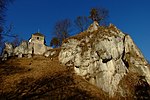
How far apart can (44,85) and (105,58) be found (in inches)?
212

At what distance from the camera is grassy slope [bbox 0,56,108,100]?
43.0ft

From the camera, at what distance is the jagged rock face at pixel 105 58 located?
16.0 metres

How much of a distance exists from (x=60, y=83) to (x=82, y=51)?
444cm

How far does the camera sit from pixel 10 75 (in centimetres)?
1661

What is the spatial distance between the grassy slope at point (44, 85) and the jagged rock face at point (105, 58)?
889mm

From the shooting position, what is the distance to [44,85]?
48.0ft

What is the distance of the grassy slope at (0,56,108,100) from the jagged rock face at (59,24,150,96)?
889mm

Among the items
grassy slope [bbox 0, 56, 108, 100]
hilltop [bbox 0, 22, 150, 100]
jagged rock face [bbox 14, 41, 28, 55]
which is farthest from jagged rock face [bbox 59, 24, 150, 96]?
jagged rock face [bbox 14, 41, 28, 55]

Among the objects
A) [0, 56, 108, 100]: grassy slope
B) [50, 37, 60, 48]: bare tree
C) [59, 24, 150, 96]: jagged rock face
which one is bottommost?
[0, 56, 108, 100]: grassy slope

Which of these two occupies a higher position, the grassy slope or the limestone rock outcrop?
the limestone rock outcrop

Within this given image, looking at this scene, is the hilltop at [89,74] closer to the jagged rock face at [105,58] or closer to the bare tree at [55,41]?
the jagged rock face at [105,58]

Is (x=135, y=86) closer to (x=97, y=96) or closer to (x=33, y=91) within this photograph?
(x=97, y=96)

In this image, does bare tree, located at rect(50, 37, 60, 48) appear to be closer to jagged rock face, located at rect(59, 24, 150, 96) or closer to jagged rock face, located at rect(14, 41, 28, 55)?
jagged rock face, located at rect(14, 41, 28, 55)

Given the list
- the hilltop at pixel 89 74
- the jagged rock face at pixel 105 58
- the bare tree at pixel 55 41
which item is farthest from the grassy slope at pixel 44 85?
the bare tree at pixel 55 41
